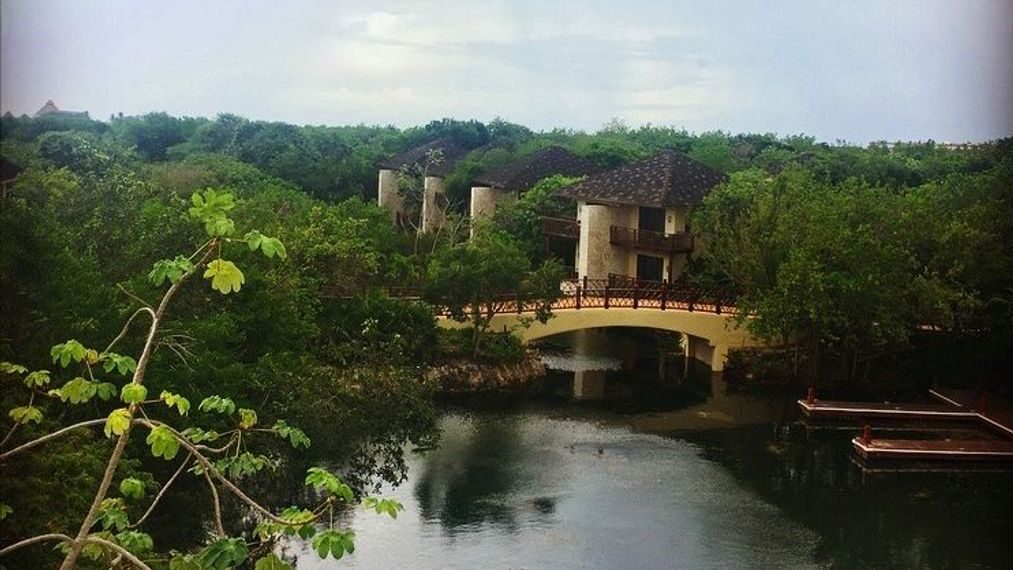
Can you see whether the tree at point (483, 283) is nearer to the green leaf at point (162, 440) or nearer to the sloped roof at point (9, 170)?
the sloped roof at point (9, 170)

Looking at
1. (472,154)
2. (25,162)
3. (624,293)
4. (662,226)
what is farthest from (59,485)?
(472,154)

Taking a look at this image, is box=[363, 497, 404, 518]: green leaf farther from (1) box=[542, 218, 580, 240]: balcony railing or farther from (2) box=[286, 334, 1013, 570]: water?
(1) box=[542, 218, 580, 240]: balcony railing

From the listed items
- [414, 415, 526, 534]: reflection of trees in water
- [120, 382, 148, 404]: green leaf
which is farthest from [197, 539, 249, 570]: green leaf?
[414, 415, 526, 534]: reflection of trees in water

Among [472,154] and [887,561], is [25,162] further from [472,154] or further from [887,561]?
[472,154]

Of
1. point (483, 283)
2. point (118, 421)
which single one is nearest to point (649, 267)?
point (483, 283)

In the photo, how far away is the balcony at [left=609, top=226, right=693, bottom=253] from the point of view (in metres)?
26.0

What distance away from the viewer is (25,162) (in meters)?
13.3

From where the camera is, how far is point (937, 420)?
62.8ft

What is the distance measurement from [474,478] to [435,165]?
23.0m

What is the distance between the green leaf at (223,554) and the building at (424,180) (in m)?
29.2

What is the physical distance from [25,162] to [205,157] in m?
21.2

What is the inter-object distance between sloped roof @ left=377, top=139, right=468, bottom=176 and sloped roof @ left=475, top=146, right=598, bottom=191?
11.9 feet

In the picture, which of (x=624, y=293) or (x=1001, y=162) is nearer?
(x=624, y=293)

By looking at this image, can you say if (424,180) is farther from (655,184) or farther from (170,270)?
(170,270)
